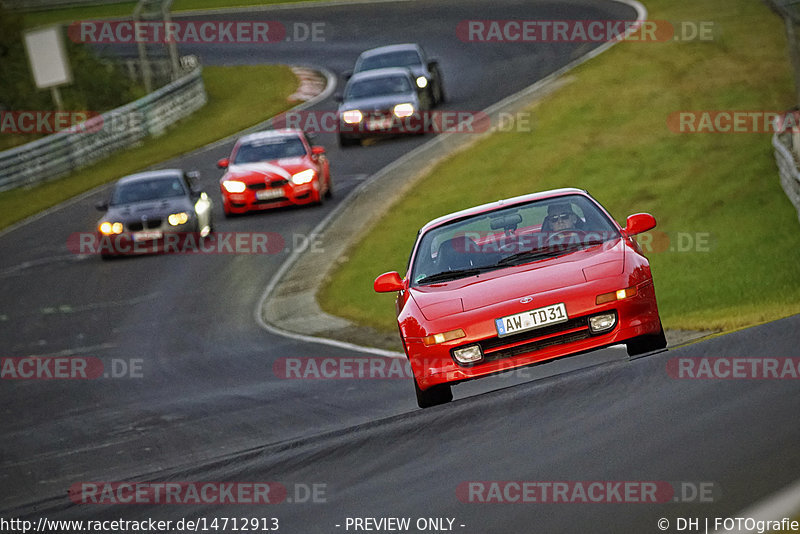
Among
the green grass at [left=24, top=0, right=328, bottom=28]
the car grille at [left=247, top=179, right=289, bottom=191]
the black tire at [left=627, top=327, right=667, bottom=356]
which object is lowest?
the green grass at [left=24, top=0, right=328, bottom=28]

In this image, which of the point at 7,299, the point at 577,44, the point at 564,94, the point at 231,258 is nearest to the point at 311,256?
the point at 231,258

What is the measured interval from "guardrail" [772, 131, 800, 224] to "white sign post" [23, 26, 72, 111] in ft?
76.0

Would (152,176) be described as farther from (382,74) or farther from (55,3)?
(55,3)

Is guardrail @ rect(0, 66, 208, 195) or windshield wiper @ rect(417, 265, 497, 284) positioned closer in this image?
windshield wiper @ rect(417, 265, 497, 284)

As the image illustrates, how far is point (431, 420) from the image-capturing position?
29.1 ft

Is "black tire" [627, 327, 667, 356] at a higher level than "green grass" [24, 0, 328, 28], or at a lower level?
higher

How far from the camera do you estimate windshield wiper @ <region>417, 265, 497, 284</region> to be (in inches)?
395

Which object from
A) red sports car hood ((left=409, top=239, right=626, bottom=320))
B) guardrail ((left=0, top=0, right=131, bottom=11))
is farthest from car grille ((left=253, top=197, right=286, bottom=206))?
guardrail ((left=0, top=0, right=131, bottom=11))

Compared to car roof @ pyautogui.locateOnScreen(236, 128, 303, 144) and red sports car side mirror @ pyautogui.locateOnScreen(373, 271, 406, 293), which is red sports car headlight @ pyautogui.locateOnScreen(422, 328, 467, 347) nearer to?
red sports car side mirror @ pyautogui.locateOnScreen(373, 271, 406, 293)

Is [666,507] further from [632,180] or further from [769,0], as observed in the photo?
[632,180]

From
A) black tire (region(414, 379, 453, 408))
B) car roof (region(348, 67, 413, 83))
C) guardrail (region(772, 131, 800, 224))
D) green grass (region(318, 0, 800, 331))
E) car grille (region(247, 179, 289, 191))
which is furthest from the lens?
car roof (region(348, 67, 413, 83))

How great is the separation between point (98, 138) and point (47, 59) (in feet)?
11.7

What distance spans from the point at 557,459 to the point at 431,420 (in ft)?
5.88

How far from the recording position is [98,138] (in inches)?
1410
